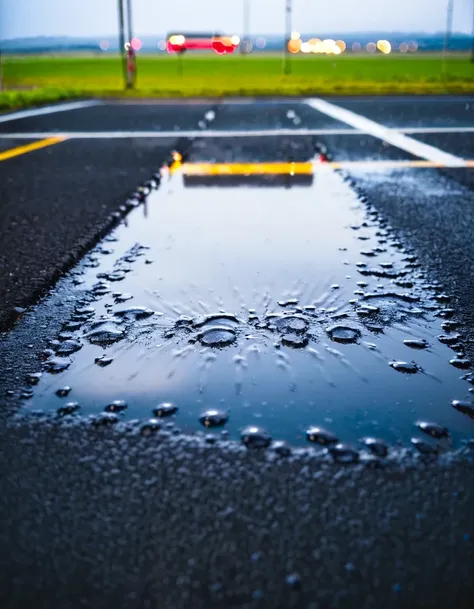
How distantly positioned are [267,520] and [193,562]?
196mm

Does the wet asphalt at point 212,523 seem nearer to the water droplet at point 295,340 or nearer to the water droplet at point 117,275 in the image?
the water droplet at point 295,340

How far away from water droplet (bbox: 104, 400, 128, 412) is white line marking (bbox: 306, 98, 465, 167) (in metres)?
5.19

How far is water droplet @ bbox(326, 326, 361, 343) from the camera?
2.27 metres

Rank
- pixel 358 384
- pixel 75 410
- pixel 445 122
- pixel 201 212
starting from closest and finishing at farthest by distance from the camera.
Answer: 1. pixel 75 410
2. pixel 358 384
3. pixel 201 212
4. pixel 445 122

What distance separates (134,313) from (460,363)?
50.2 inches

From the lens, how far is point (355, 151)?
7301 mm

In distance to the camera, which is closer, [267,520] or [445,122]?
[267,520]

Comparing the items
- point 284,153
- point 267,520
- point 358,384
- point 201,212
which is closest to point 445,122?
point 284,153

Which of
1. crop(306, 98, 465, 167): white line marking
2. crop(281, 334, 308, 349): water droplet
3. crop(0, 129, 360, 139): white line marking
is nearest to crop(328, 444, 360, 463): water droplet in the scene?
crop(281, 334, 308, 349): water droplet

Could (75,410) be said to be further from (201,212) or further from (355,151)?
(355,151)

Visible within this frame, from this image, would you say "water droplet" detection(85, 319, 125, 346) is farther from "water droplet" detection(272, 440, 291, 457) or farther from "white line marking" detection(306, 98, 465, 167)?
"white line marking" detection(306, 98, 465, 167)

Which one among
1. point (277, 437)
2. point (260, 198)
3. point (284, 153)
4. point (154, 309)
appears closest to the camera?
point (277, 437)

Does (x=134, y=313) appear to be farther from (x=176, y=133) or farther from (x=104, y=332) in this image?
(x=176, y=133)

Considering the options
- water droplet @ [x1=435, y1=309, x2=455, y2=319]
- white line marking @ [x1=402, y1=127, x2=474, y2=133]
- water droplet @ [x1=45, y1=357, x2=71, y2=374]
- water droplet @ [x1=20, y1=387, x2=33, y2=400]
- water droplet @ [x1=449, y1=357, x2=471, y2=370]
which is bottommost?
water droplet @ [x1=20, y1=387, x2=33, y2=400]
